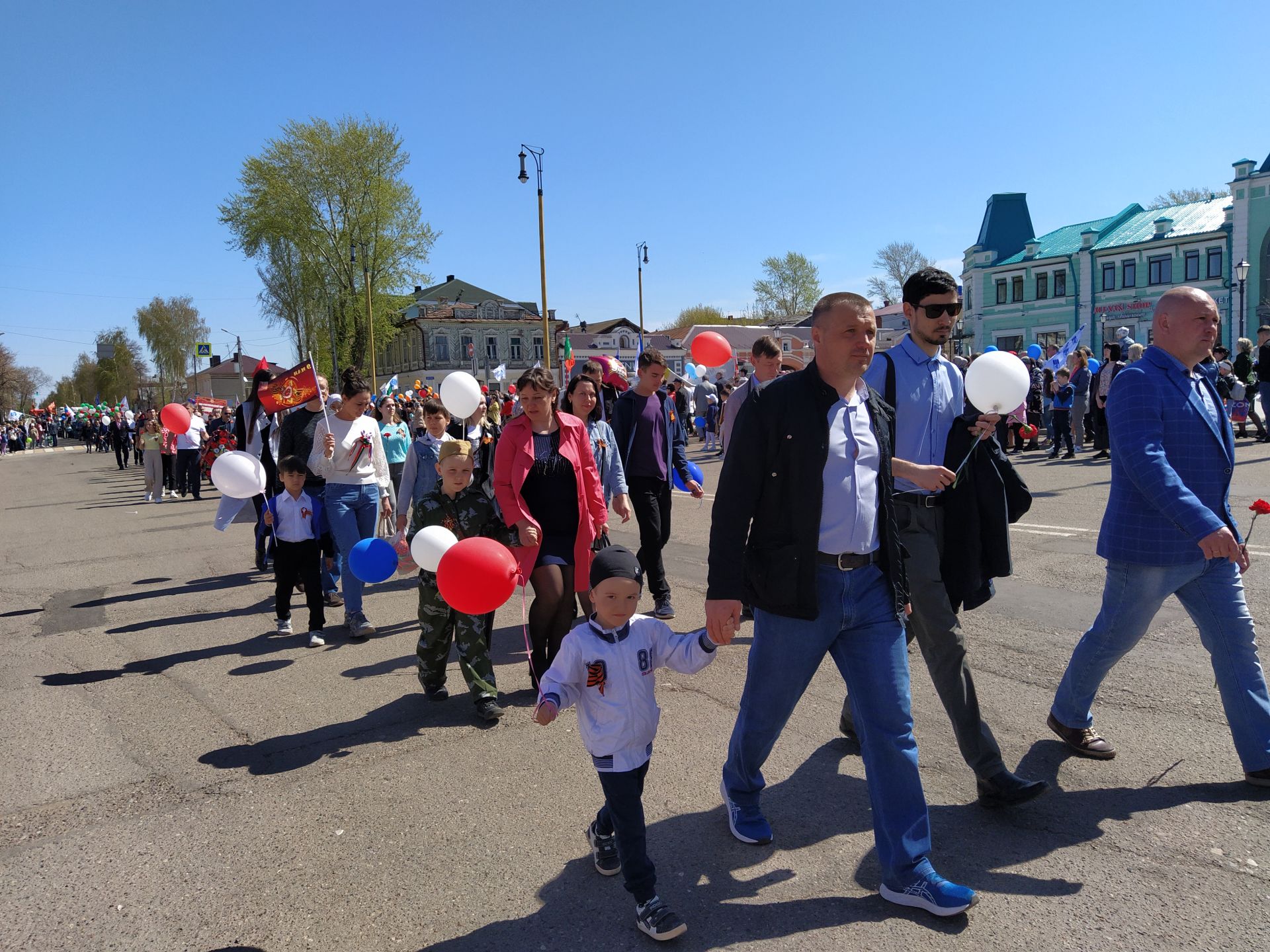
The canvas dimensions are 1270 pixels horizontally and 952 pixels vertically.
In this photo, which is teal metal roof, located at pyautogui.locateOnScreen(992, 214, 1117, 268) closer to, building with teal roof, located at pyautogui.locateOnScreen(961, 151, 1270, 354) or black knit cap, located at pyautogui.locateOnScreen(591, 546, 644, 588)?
building with teal roof, located at pyautogui.locateOnScreen(961, 151, 1270, 354)

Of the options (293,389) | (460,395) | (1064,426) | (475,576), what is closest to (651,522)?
(460,395)

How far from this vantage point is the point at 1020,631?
586 cm

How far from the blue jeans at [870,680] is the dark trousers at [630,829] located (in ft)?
1.95

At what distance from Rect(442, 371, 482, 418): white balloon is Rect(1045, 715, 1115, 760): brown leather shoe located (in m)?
4.39

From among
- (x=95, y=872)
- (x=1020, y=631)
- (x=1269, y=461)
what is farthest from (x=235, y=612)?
(x=1269, y=461)

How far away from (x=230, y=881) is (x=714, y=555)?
2209 mm

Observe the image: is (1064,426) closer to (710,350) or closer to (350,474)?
(710,350)

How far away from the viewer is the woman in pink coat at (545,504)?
15.3ft

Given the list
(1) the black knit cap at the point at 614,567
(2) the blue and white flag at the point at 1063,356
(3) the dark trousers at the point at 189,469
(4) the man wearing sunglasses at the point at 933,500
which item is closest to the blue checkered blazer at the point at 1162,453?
(4) the man wearing sunglasses at the point at 933,500

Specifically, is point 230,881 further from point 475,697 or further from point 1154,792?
point 1154,792

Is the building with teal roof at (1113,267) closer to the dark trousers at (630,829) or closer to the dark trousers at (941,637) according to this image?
the dark trousers at (941,637)

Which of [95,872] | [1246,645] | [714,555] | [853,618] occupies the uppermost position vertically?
[714,555]

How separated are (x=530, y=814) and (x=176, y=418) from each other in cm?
1062

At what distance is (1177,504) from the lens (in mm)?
3332
